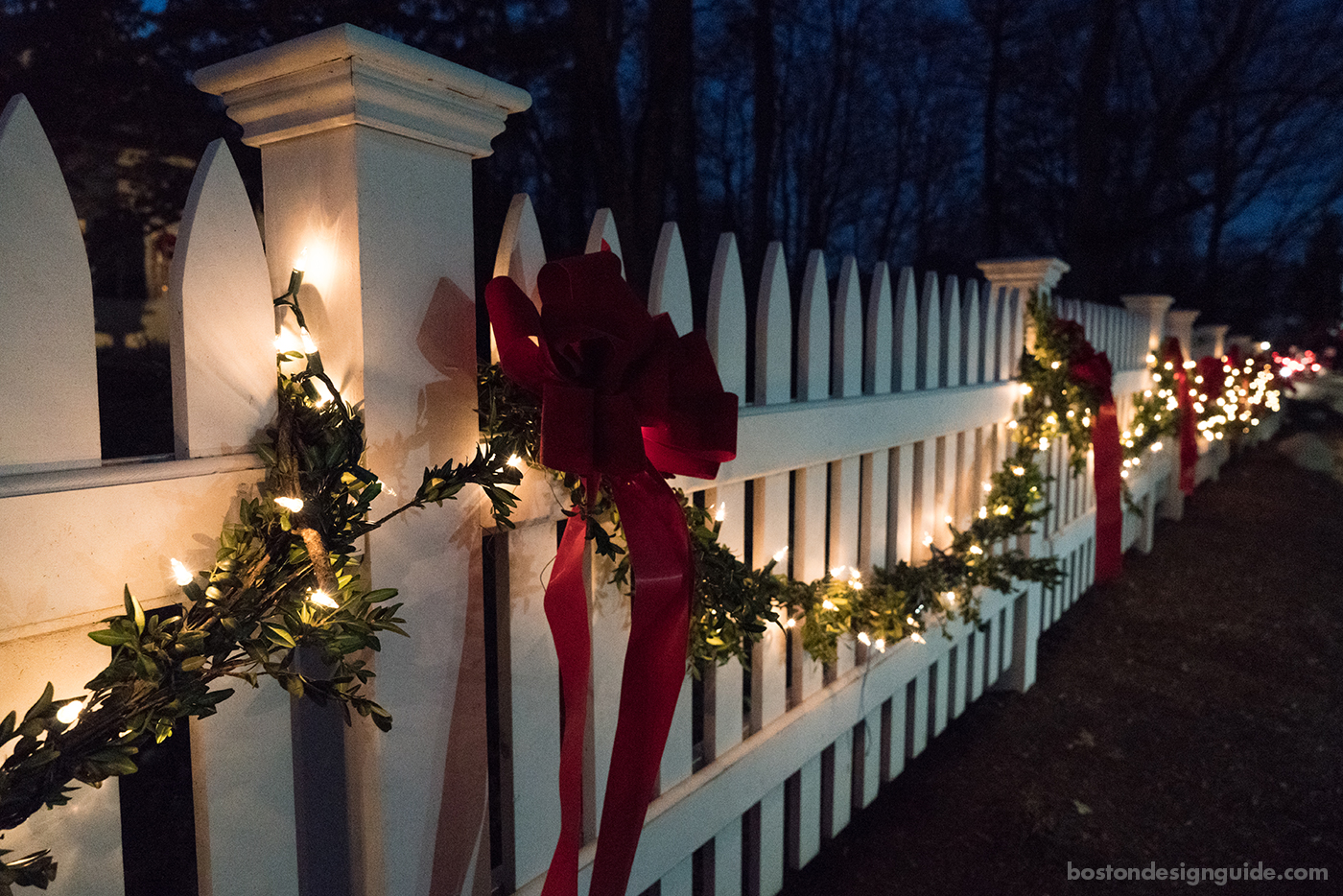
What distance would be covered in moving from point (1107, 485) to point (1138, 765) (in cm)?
160

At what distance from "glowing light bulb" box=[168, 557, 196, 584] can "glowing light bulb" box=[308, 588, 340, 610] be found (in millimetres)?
145

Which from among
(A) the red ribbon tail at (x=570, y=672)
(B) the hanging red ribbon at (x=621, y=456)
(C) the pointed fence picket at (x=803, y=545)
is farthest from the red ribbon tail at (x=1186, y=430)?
(A) the red ribbon tail at (x=570, y=672)

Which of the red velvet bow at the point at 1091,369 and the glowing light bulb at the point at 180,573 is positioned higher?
the red velvet bow at the point at 1091,369

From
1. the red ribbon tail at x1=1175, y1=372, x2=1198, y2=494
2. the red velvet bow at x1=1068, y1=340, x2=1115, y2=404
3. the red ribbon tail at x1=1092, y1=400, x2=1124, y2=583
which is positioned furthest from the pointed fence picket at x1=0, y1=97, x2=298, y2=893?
the red ribbon tail at x1=1175, y1=372, x2=1198, y2=494

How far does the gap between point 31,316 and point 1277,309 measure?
132 feet

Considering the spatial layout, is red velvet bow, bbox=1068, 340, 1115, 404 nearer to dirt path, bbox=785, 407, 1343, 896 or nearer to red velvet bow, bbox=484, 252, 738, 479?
dirt path, bbox=785, 407, 1343, 896

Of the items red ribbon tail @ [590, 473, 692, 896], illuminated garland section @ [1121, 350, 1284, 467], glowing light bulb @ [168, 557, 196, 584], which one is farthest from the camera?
illuminated garland section @ [1121, 350, 1284, 467]

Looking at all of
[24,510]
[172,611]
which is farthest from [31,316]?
[172,611]

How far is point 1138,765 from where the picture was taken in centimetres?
331

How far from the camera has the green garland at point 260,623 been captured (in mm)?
905

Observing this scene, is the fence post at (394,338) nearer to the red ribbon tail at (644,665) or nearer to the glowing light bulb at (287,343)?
the glowing light bulb at (287,343)

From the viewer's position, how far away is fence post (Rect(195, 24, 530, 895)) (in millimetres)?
1223

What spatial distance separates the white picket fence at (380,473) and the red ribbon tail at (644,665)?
27 cm

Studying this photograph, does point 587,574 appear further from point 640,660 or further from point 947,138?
point 947,138
